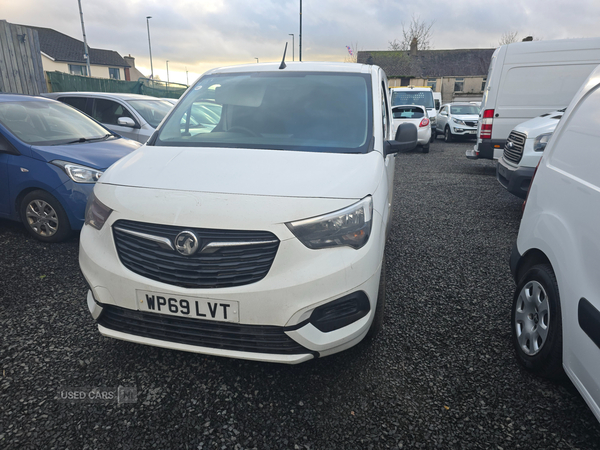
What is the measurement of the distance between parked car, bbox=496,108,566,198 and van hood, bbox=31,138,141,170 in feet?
16.5

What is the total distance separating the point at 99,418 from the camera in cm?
208

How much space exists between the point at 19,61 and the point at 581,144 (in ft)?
42.2

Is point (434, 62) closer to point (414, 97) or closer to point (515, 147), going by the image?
point (414, 97)

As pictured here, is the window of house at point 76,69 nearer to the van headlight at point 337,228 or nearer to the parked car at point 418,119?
the parked car at point 418,119

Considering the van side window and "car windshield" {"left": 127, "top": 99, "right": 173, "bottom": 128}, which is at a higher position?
the van side window

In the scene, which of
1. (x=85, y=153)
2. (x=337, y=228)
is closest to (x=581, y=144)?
(x=337, y=228)

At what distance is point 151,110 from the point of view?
8078mm

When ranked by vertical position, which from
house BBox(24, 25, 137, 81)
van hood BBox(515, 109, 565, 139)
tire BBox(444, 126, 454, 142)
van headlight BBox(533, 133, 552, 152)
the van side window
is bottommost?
tire BBox(444, 126, 454, 142)

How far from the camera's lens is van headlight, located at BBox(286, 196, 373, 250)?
201 cm

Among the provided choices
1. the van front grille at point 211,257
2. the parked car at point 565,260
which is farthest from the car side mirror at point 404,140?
the van front grille at point 211,257

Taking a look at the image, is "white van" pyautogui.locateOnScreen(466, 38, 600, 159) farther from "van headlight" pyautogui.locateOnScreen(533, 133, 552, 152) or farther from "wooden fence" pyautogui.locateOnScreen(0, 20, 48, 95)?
"wooden fence" pyautogui.locateOnScreen(0, 20, 48, 95)

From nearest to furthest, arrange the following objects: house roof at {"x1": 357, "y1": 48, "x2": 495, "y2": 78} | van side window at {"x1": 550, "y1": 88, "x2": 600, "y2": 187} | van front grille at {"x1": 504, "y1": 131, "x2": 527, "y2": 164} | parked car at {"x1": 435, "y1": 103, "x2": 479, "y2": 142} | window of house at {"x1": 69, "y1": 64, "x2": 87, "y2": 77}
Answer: van side window at {"x1": 550, "y1": 88, "x2": 600, "y2": 187} < van front grille at {"x1": 504, "y1": 131, "x2": 527, "y2": 164} < parked car at {"x1": 435, "y1": 103, "x2": 479, "y2": 142} < house roof at {"x1": 357, "y1": 48, "x2": 495, "y2": 78} < window of house at {"x1": 69, "y1": 64, "x2": 87, "y2": 77}

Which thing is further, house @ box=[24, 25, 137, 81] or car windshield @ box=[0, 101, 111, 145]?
house @ box=[24, 25, 137, 81]

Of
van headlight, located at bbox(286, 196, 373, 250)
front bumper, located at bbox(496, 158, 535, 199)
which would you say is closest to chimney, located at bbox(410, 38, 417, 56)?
front bumper, located at bbox(496, 158, 535, 199)
